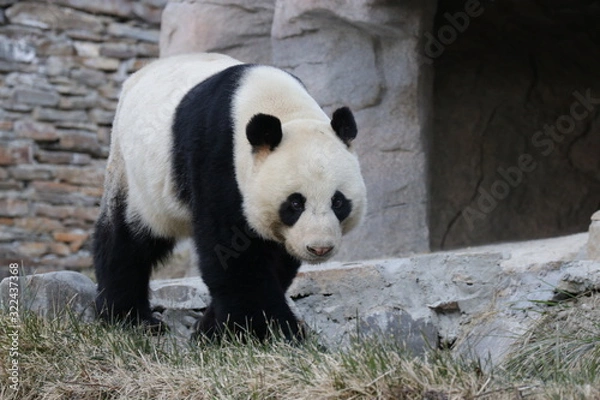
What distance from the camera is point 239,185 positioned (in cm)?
424

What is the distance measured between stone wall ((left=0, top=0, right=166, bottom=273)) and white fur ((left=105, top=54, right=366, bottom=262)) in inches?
169

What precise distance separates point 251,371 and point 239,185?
94cm

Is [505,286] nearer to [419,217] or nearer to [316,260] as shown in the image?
[316,260]

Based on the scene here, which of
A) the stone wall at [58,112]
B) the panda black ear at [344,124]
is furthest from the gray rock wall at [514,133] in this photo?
the panda black ear at [344,124]

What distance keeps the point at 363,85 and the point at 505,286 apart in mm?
2814

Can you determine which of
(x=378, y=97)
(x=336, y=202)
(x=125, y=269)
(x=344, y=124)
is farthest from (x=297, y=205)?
(x=378, y=97)

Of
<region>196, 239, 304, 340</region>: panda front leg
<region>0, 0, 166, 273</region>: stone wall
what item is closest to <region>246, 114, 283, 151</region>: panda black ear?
<region>196, 239, 304, 340</region>: panda front leg

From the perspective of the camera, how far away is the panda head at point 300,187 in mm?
4066

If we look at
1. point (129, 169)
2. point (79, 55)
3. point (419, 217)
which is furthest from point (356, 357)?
point (79, 55)

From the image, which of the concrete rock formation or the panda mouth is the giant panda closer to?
the panda mouth

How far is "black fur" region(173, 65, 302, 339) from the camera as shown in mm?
4258

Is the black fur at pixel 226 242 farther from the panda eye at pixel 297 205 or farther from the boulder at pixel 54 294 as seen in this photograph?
the boulder at pixel 54 294

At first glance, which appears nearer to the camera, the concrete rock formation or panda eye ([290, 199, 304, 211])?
panda eye ([290, 199, 304, 211])

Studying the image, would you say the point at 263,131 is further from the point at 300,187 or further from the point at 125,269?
the point at 125,269
